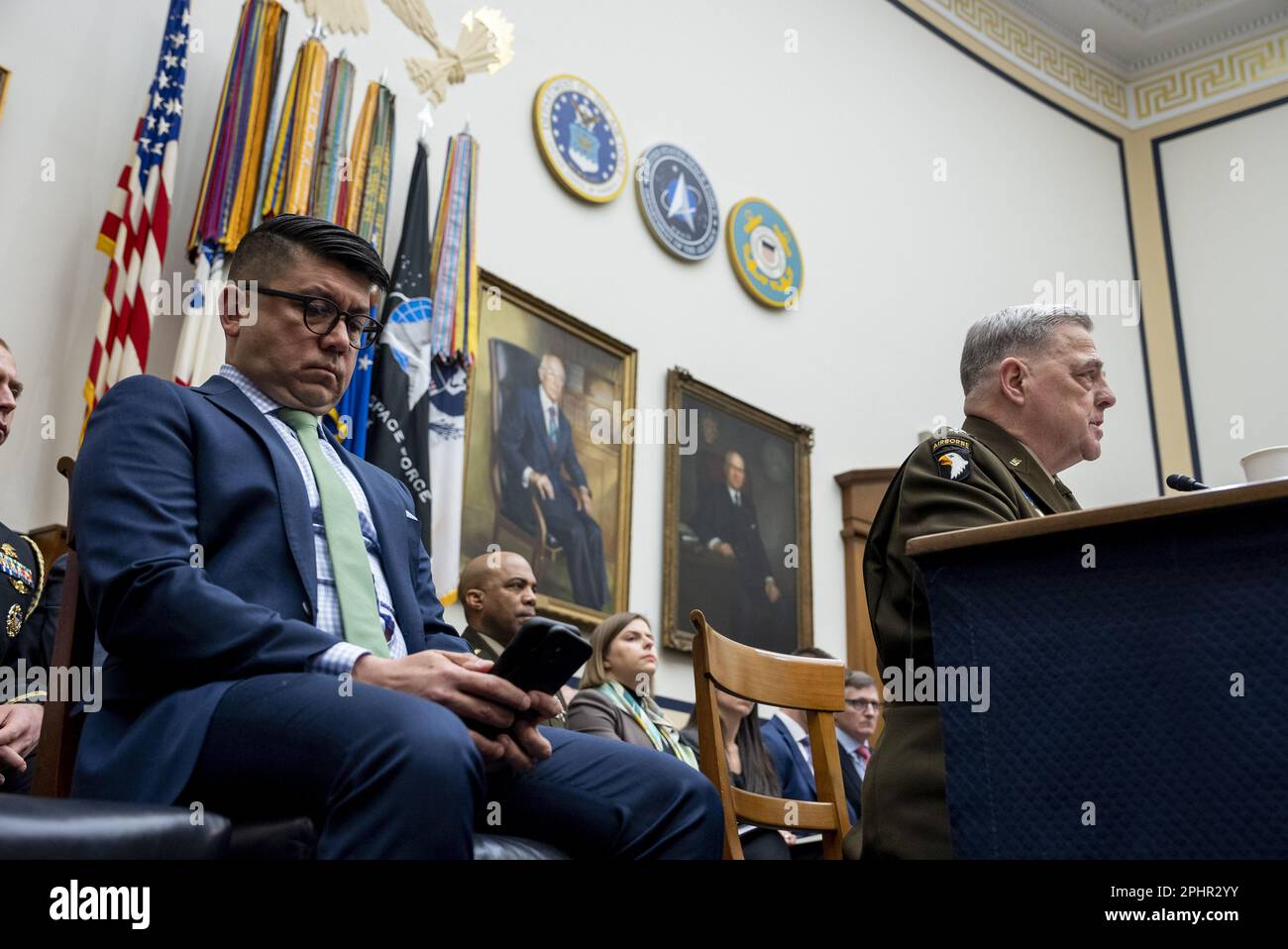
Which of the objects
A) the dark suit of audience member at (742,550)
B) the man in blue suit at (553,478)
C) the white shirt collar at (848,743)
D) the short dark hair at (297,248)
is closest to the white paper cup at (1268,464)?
the short dark hair at (297,248)

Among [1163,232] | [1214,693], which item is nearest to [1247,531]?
[1214,693]

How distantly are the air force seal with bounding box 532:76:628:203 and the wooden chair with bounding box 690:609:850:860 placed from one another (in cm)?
443

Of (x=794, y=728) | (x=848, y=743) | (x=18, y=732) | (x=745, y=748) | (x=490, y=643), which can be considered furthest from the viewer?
(x=848, y=743)

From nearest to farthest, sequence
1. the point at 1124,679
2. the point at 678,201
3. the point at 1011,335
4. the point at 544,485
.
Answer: the point at 1124,679, the point at 1011,335, the point at 544,485, the point at 678,201

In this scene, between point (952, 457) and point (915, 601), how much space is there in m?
0.31

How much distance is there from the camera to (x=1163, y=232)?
11281 mm

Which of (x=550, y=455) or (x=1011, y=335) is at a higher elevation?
(x=550, y=455)

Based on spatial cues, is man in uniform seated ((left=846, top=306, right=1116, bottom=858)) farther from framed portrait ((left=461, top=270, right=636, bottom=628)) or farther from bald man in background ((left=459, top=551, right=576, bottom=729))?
framed portrait ((left=461, top=270, right=636, bottom=628))

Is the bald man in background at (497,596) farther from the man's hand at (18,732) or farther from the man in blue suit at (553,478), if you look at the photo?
the man's hand at (18,732)

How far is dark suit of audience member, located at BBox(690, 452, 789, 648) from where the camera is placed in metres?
7.41

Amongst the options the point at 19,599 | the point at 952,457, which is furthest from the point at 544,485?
the point at 952,457

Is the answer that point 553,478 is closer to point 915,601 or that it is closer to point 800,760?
point 800,760

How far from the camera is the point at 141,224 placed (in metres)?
5.00

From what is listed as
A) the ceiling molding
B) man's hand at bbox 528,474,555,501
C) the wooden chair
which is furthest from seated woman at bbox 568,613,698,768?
the ceiling molding
